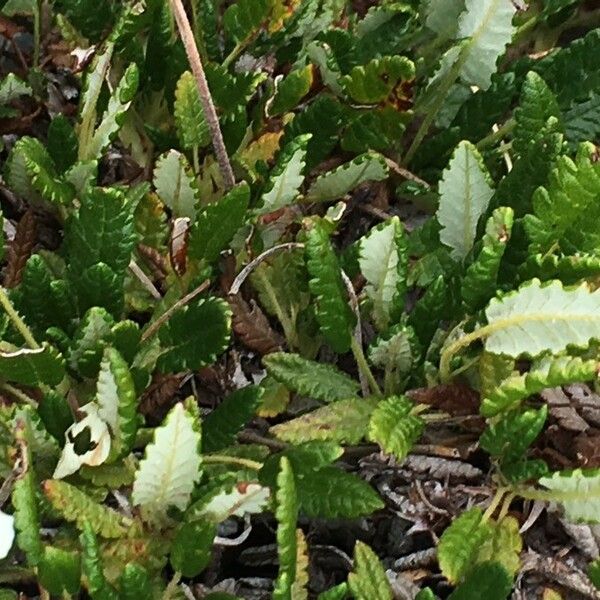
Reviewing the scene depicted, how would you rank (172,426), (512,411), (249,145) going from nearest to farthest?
1. (172,426)
2. (512,411)
3. (249,145)

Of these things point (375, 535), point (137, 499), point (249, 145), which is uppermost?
point (249, 145)

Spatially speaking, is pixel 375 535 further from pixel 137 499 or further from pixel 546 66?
pixel 546 66

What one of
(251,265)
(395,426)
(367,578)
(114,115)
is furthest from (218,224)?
(367,578)

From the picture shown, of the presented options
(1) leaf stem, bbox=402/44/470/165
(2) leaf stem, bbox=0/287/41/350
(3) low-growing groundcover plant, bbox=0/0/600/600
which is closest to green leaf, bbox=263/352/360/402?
(3) low-growing groundcover plant, bbox=0/0/600/600

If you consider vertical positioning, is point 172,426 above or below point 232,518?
above

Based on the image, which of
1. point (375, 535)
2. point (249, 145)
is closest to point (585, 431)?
point (375, 535)

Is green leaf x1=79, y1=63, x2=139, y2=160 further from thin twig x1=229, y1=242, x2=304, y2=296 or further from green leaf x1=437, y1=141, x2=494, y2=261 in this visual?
green leaf x1=437, y1=141, x2=494, y2=261

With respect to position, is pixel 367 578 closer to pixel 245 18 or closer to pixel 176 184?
pixel 176 184
